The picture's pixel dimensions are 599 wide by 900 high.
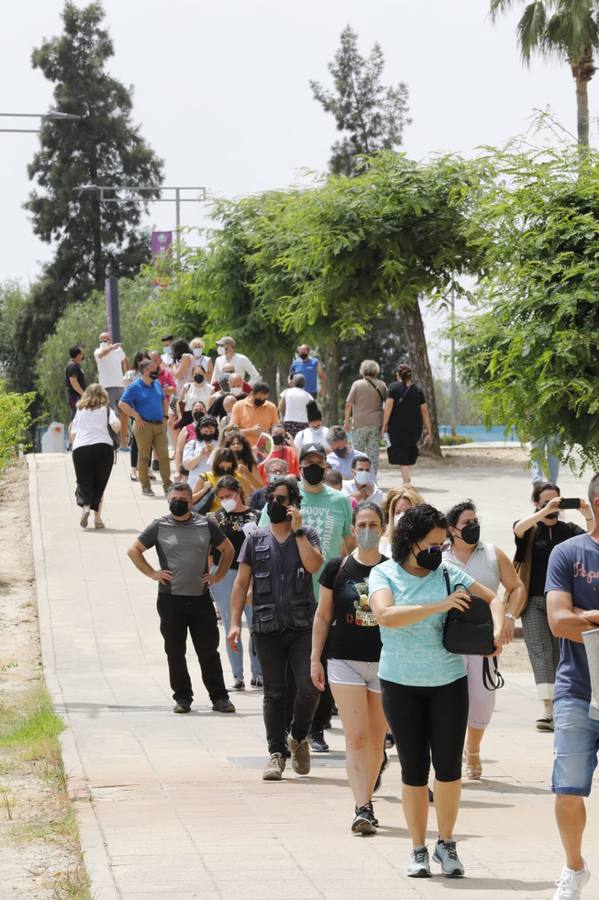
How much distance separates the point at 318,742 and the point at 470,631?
3.90 metres

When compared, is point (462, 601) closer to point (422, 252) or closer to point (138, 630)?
point (138, 630)

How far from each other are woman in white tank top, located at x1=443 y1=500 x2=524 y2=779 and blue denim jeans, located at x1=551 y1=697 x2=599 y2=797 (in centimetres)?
320

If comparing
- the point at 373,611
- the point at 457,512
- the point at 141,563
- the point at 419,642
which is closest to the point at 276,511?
the point at 457,512

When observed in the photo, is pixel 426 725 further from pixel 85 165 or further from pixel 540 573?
pixel 85 165

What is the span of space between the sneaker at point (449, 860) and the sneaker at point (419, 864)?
6 centimetres

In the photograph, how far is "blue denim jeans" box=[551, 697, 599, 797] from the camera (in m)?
5.74

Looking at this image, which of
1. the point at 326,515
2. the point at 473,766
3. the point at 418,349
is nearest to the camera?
the point at 473,766

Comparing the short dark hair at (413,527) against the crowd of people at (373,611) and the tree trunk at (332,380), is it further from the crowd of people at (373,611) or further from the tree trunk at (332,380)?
the tree trunk at (332,380)

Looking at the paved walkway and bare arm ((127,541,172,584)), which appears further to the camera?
bare arm ((127,541,172,584))

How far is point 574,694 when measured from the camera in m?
5.79

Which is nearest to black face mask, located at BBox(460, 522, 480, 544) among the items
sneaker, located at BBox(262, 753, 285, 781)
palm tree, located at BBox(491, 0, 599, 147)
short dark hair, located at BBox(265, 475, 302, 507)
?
short dark hair, located at BBox(265, 475, 302, 507)

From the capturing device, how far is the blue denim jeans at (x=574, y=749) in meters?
5.74

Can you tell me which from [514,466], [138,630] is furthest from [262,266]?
[138,630]

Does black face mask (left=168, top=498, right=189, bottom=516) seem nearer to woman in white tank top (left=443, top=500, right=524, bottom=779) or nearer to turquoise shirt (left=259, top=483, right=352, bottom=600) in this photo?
turquoise shirt (left=259, top=483, right=352, bottom=600)
